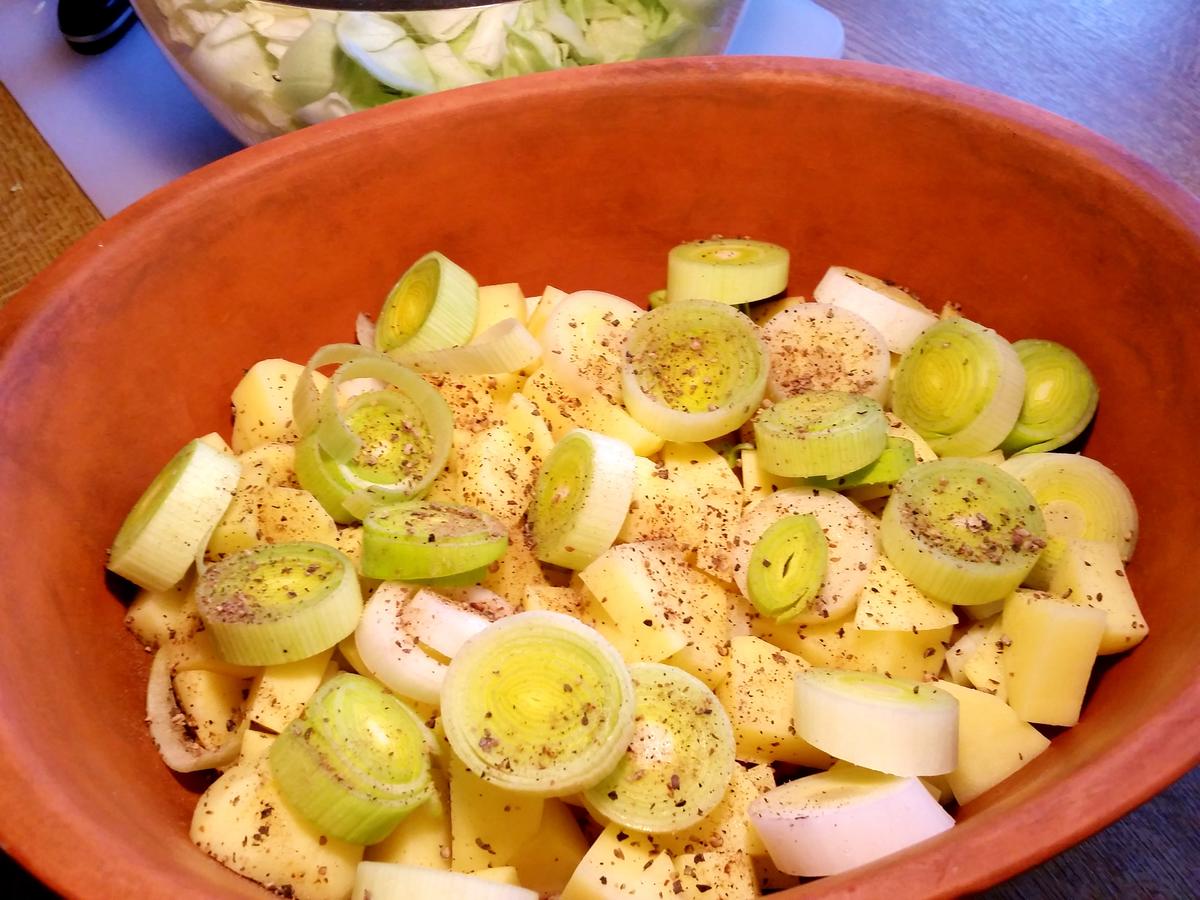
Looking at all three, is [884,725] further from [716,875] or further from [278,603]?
[278,603]

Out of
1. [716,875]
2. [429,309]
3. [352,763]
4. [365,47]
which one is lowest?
[716,875]

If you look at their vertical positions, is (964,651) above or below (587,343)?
below

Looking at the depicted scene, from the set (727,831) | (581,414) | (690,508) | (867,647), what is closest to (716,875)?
(727,831)

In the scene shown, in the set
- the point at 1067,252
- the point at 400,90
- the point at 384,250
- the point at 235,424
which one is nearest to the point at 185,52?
the point at 400,90

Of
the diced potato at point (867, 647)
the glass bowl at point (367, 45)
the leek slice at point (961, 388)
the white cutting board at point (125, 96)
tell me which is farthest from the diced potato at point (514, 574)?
the white cutting board at point (125, 96)

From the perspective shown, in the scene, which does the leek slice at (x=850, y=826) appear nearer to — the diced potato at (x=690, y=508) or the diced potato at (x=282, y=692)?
the diced potato at (x=690, y=508)

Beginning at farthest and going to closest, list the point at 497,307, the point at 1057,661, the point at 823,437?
1. the point at 497,307
2. the point at 823,437
3. the point at 1057,661
